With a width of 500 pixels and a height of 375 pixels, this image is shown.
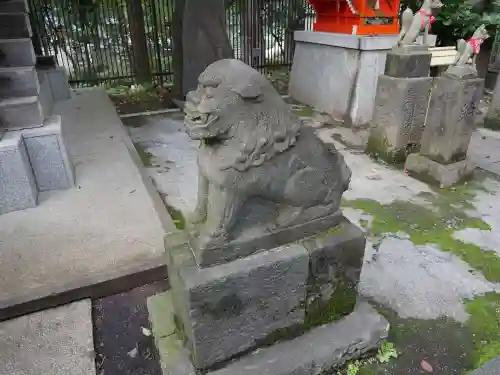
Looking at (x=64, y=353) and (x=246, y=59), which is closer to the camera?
(x=64, y=353)

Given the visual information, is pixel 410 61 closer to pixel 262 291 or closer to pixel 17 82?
pixel 262 291

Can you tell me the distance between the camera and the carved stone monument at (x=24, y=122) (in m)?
3.51

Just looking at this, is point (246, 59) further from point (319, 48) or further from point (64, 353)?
point (64, 353)

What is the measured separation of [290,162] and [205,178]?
415mm

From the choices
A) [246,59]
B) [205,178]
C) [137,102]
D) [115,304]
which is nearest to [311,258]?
[205,178]

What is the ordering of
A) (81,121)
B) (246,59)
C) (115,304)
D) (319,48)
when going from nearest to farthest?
(115,304) < (81,121) < (319,48) < (246,59)

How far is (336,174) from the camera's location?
2016 millimetres

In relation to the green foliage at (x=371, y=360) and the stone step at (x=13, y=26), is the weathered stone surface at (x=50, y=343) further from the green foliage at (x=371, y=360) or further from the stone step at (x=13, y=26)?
the stone step at (x=13, y=26)

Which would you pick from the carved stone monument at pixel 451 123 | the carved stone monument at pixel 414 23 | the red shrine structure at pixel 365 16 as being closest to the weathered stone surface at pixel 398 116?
the carved stone monument at pixel 451 123

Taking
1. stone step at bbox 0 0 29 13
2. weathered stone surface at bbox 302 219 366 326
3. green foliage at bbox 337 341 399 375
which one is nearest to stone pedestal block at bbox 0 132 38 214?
stone step at bbox 0 0 29 13

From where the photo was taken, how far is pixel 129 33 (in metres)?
9.05

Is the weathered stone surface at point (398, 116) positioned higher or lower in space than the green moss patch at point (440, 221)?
higher

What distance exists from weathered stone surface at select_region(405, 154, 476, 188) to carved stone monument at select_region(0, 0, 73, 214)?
3.76 meters

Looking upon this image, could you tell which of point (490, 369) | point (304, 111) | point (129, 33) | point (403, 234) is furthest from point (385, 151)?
point (129, 33)
